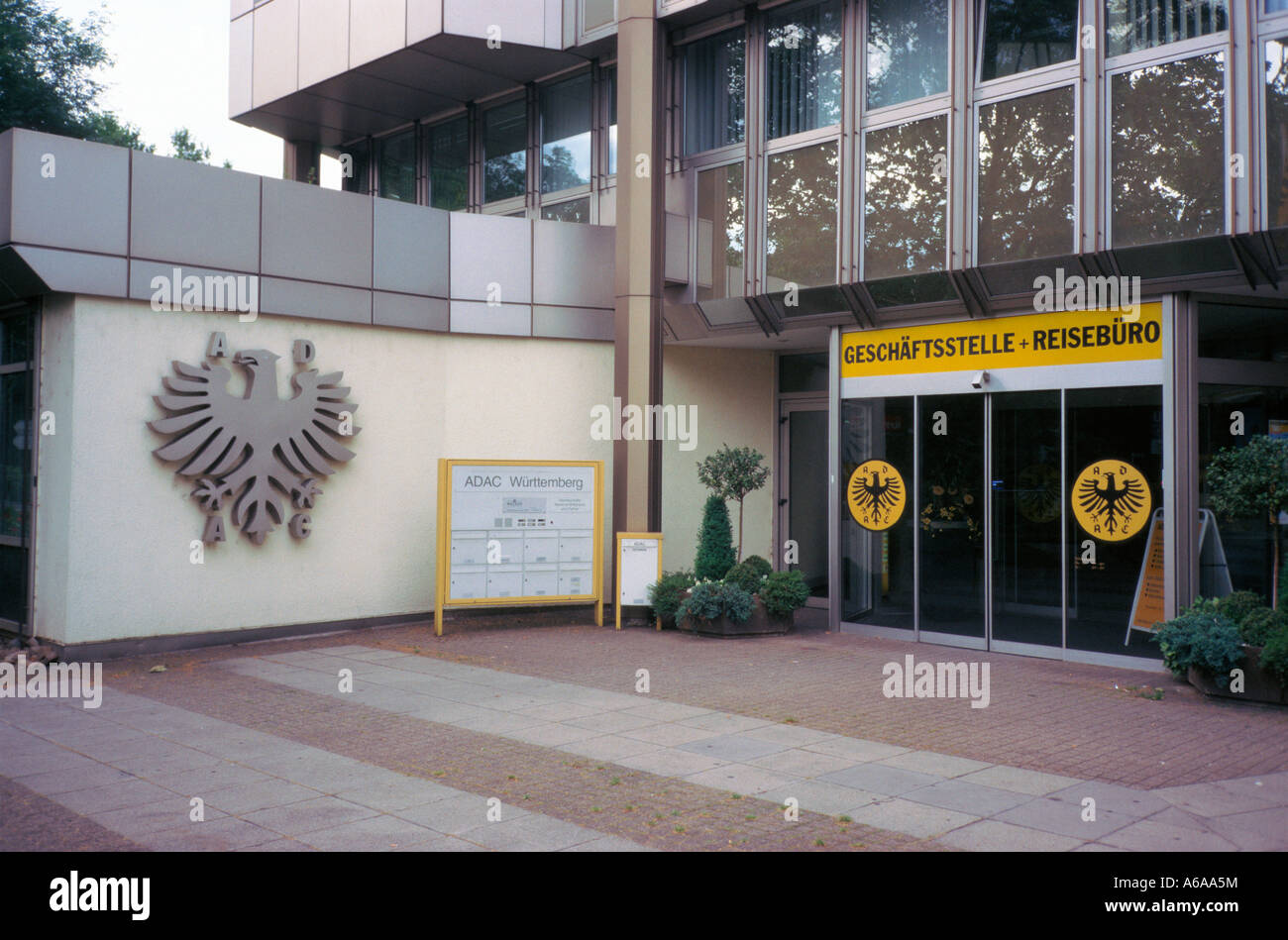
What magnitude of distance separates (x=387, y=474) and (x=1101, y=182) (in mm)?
8509

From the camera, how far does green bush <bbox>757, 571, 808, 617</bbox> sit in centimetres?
1277

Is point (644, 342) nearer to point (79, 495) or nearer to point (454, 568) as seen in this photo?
point (454, 568)

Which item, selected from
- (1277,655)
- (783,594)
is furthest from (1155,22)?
(783,594)

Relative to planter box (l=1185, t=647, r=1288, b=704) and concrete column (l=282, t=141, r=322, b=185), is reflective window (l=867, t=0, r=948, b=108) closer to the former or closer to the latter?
planter box (l=1185, t=647, r=1288, b=704)

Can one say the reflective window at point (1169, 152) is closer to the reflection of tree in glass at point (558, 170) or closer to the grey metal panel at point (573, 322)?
the grey metal panel at point (573, 322)

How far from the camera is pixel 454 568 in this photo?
12812mm

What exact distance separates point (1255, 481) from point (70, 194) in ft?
36.1

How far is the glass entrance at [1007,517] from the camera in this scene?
1066 cm

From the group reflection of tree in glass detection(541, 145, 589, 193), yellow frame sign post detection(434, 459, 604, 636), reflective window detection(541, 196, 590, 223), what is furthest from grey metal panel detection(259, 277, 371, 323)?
reflection of tree in glass detection(541, 145, 589, 193)

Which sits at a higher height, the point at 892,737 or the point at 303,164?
the point at 303,164

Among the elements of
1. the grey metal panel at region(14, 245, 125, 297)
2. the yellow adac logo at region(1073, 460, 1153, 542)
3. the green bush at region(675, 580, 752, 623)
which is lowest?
the green bush at region(675, 580, 752, 623)

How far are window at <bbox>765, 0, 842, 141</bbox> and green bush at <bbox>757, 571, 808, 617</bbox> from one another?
545 centimetres

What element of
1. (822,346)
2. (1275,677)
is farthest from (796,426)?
(1275,677)
